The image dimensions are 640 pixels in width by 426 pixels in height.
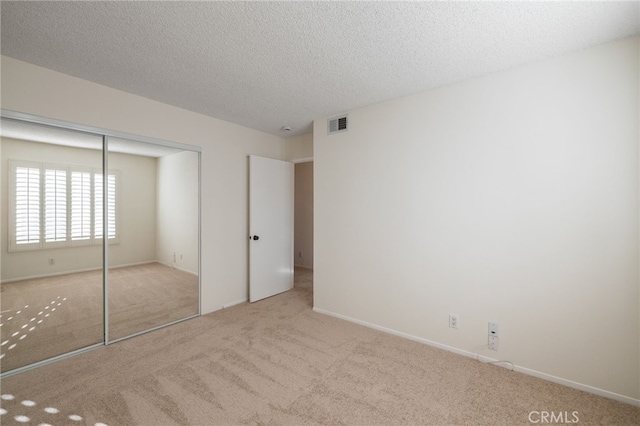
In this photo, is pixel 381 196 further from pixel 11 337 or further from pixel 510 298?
pixel 11 337

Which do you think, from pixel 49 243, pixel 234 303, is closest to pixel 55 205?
pixel 49 243

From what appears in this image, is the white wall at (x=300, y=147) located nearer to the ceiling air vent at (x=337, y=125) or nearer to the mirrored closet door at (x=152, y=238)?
the ceiling air vent at (x=337, y=125)

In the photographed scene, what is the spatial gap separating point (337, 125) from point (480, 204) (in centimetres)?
183

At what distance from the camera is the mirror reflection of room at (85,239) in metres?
2.22

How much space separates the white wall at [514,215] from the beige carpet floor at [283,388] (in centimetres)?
32

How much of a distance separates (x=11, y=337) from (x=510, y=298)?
13.9ft

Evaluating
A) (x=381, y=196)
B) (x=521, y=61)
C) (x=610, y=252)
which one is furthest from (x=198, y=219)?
(x=610, y=252)

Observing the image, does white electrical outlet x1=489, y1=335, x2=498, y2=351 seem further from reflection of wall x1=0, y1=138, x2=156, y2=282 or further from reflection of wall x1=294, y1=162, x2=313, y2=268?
reflection of wall x1=294, y1=162, x2=313, y2=268

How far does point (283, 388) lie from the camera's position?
198 cm

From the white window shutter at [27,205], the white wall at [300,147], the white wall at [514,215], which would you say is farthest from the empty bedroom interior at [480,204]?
the white wall at [300,147]

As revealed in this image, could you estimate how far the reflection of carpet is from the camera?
224cm

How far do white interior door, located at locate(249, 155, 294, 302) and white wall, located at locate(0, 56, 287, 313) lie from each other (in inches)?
6.9

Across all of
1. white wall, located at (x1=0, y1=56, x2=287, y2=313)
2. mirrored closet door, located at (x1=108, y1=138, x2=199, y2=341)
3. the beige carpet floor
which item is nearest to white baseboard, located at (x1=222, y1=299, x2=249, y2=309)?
white wall, located at (x1=0, y1=56, x2=287, y2=313)

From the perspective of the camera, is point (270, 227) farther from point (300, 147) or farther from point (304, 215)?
Result: point (304, 215)
